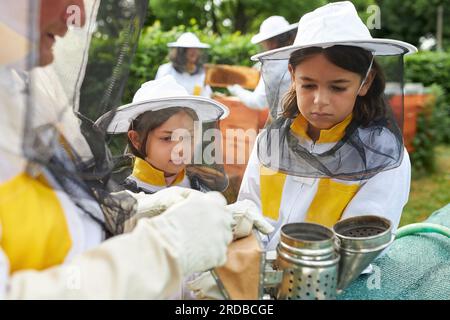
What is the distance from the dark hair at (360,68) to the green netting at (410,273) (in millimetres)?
629

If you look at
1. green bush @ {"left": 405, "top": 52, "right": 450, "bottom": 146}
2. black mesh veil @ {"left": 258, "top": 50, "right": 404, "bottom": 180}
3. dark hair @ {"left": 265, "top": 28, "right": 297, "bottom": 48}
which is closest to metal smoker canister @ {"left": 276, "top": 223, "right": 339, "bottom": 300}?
black mesh veil @ {"left": 258, "top": 50, "right": 404, "bottom": 180}

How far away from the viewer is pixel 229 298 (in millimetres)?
1215

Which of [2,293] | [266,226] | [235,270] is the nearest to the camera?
[2,293]

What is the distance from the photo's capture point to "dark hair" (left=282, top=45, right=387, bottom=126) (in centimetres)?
181

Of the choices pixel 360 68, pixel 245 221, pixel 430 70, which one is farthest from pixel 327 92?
pixel 430 70

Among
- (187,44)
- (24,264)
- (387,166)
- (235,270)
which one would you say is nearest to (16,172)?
(24,264)

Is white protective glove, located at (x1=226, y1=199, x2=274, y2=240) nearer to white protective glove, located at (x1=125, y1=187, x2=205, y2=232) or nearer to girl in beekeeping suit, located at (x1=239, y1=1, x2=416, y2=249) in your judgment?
white protective glove, located at (x1=125, y1=187, x2=205, y2=232)

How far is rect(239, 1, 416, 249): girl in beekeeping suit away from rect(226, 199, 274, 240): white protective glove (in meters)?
0.37

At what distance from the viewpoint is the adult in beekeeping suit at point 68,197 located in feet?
3.11

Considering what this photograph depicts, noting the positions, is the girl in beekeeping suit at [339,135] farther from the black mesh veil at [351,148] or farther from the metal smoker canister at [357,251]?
the metal smoker canister at [357,251]

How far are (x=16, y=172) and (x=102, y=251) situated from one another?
0.28 meters

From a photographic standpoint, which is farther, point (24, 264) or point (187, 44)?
point (187, 44)

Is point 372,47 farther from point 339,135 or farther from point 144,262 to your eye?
point 144,262

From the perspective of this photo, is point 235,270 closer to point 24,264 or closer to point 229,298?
point 229,298
